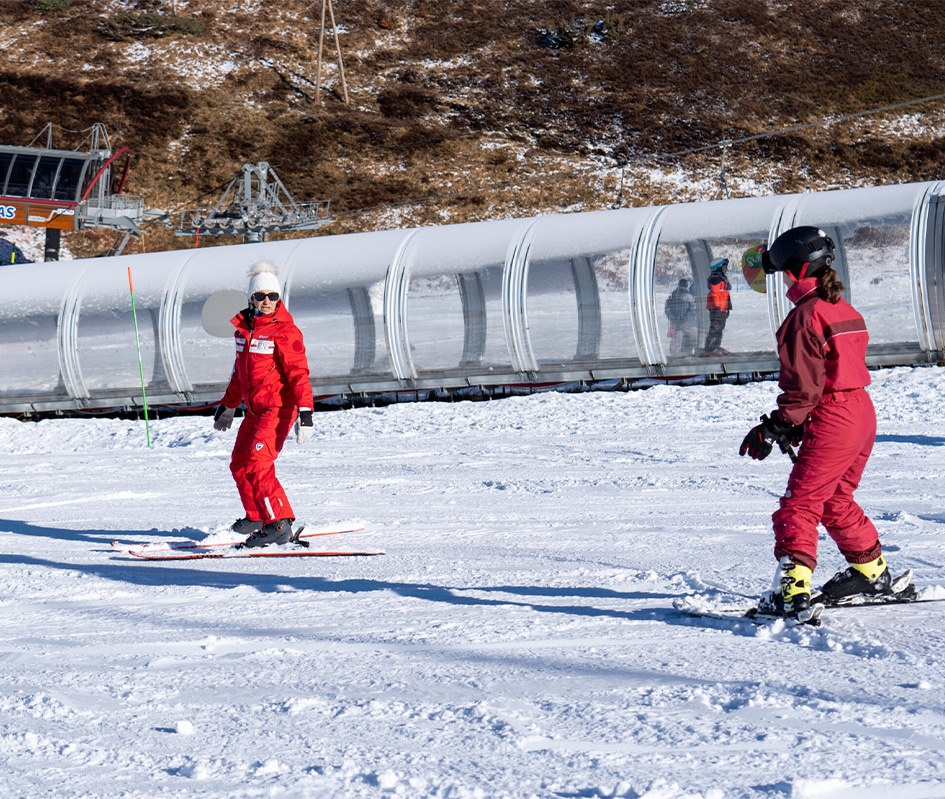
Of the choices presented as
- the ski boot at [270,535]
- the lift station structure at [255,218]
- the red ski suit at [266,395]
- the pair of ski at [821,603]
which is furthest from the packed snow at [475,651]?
the lift station structure at [255,218]

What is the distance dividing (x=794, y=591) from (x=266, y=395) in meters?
3.83

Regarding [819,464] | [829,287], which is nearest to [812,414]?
[819,464]

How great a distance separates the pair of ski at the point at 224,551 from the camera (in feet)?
23.1

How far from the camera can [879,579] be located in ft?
16.3

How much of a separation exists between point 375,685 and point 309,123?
4391cm

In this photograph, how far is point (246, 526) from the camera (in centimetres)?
753

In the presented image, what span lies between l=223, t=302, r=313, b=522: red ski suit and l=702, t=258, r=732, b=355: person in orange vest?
9.49 metres

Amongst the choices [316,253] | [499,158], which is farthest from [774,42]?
[316,253]

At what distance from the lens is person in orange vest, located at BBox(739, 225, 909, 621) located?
458cm

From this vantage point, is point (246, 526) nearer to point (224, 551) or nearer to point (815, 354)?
point (224, 551)

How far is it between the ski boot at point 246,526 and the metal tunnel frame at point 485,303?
938 cm

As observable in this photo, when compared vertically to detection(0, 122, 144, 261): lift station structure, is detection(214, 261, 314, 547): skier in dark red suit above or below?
below

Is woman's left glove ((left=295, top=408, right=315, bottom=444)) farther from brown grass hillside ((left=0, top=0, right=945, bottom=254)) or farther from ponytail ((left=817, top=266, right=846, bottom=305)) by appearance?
brown grass hillside ((left=0, top=0, right=945, bottom=254))

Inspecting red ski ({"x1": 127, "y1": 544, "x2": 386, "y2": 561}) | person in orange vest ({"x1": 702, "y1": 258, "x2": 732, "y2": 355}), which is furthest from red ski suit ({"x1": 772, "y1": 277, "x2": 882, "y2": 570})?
person in orange vest ({"x1": 702, "y1": 258, "x2": 732, "y2": 355})
